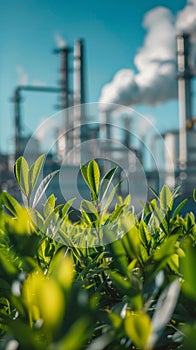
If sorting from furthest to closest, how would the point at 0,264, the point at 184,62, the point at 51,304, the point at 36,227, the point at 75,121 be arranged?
the point at 75,121
the point at 184,62
the point at 36,227
the point at 0,264
the point at 51,304

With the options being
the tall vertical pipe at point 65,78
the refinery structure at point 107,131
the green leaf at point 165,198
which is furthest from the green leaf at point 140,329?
the tall vertical pipe at point 65,78

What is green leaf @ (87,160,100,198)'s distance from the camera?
433mm

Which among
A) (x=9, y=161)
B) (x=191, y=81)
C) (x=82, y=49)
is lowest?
(x=9, y=161)

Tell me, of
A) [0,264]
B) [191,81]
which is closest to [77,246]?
[0,264]

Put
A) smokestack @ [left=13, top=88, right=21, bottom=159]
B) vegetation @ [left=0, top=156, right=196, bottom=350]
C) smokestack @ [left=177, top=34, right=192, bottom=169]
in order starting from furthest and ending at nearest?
smokestack @ [left=13, top=88, right=21, bottom=159]
smokestack @ [left=177, top=34, right=192, bottom=169]
vegetation @ [left=0, top=156, right=196, bottom=350]

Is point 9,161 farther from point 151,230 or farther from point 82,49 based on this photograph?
point 151,230

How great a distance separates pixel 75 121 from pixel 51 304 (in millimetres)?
14194

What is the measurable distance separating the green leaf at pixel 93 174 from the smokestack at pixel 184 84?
12.8 m

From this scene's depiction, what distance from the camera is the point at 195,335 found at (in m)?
0.16

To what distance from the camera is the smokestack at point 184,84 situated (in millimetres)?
12938

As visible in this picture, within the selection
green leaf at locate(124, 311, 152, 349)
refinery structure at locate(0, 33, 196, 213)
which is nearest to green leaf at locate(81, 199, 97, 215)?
green leaf at locate(124, 311, 152, 349)

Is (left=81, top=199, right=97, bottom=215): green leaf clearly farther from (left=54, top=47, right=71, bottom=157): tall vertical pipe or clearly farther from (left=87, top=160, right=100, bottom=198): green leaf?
(left=54, top=47, right=71, bottom=157): tall vertical pipe

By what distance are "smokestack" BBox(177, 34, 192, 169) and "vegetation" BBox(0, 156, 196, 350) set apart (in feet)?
41.8

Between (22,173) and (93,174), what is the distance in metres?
0.06
